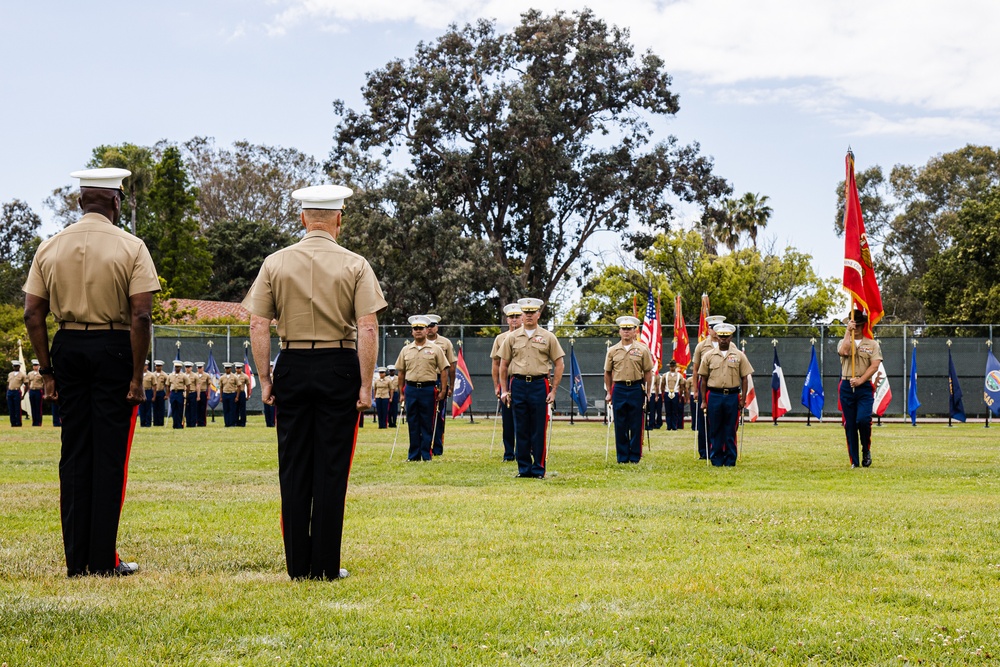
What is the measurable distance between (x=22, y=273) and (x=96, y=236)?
6879 centimetres

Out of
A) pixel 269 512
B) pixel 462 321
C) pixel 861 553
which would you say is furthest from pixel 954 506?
pixel 462 321

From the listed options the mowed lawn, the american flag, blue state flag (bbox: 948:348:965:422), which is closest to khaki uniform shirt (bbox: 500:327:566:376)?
the mowed lawn

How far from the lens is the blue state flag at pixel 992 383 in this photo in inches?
1356

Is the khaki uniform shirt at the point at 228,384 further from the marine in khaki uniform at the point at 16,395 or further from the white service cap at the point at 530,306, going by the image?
the white service cap at the point at 530,306

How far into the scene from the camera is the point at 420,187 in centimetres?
4466

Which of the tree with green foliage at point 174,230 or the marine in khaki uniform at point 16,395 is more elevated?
the tree with green foliage at point 174,230

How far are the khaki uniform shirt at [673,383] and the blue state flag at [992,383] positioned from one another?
9636 mm

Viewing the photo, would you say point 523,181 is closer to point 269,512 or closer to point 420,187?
point 420,187

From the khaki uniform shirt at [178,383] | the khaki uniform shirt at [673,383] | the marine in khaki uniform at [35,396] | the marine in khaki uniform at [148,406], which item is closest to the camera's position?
the khaki uniform shirt at [673,383]

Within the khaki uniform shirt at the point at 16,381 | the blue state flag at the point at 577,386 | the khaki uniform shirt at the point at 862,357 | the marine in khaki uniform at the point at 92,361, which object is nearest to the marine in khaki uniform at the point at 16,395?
the khaki uniform shirt at the point at 16,381

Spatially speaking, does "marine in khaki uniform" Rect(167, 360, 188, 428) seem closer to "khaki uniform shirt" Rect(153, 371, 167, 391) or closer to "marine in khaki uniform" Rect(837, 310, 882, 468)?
"khaki uniform shirt" Rect(153, 371, 167, 391)

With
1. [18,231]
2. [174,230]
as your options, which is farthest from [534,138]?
[18,231]

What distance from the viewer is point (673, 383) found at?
32.8 meters

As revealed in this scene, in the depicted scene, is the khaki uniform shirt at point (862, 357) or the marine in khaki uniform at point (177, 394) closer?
the khaki uniform shirt at point (862, 357)
